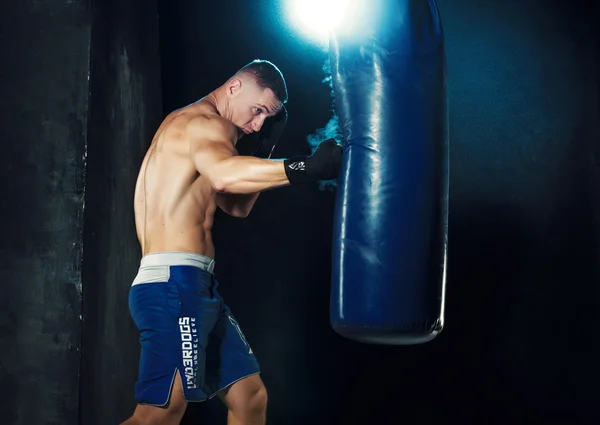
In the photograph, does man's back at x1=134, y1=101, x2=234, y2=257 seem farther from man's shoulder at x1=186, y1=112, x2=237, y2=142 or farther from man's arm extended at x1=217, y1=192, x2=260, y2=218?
man's arm extended at x1=217, y1=192, x2=260, y2=218

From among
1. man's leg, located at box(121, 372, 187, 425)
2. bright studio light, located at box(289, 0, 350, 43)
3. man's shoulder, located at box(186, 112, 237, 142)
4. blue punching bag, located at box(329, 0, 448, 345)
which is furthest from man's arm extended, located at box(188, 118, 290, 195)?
bright studio light, located at box(289, 0, 350, 43)

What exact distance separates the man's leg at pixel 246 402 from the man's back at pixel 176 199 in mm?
422

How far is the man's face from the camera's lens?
2.34 m

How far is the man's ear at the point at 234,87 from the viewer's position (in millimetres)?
2350

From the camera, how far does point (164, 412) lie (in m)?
1.94

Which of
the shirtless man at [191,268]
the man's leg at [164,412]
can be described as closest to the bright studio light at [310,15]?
the shirtless man at [191,268]

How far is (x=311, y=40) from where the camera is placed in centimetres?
329

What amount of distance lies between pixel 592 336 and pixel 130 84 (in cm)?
237

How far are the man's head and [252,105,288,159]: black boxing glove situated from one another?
0.16 metres

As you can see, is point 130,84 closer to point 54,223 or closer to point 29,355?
point 54,223

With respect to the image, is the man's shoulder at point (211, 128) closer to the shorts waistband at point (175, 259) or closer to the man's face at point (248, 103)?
the man's face at point (248, 103)

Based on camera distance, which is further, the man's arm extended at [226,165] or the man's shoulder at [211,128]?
the man's shoulder at [211,128]

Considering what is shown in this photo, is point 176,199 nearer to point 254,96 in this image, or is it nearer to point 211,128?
point 211,128

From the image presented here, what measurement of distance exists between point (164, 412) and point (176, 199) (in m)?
0.63
